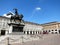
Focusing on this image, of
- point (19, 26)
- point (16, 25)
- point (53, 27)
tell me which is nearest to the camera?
point (16, 25)

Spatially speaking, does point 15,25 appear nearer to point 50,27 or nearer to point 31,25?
point 31,25

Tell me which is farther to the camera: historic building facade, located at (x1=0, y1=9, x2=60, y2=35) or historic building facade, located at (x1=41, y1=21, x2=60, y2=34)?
historic building facade, located at (x1=41, y1=21, x2=60, y2=34)

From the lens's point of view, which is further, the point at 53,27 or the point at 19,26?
the point at 53,27

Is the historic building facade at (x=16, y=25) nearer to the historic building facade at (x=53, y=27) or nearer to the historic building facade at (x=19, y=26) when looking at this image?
the historic building facade at (x=19, y=26)

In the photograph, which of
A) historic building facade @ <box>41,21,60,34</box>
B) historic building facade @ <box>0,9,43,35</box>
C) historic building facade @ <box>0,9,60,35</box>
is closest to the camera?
historic building facade @ <box>0,9,43,35</box>

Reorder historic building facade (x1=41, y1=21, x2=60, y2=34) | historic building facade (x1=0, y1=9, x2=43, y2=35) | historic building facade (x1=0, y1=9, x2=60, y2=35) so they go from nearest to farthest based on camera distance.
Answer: historic building facade (x1=0, y1=9, x2=43, y2=35) → historic building facade (x1=0, y1=9, x2=60, y2=35) → historic building facade (x1=41, y1=21, x2=60, y2=34)

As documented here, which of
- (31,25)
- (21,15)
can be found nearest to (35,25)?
(31,25)

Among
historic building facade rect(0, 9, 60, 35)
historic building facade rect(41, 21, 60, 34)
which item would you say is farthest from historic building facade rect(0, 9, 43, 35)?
historic building facade rect(41, 21, 60, 34)

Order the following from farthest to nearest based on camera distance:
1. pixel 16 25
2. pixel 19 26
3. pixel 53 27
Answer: pixel 53 27
pixel 19 26
pixel 16 25

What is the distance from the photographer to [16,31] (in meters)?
24.4

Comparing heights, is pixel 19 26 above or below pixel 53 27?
below

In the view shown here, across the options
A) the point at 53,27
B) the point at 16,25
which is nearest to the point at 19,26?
the point at 16,25

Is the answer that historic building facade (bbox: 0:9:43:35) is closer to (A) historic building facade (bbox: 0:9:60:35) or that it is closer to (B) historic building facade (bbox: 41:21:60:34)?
(A) historic building facade (bbox: 0:9:60:35)

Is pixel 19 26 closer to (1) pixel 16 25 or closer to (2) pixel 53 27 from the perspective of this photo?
(1) pixel 16 25
